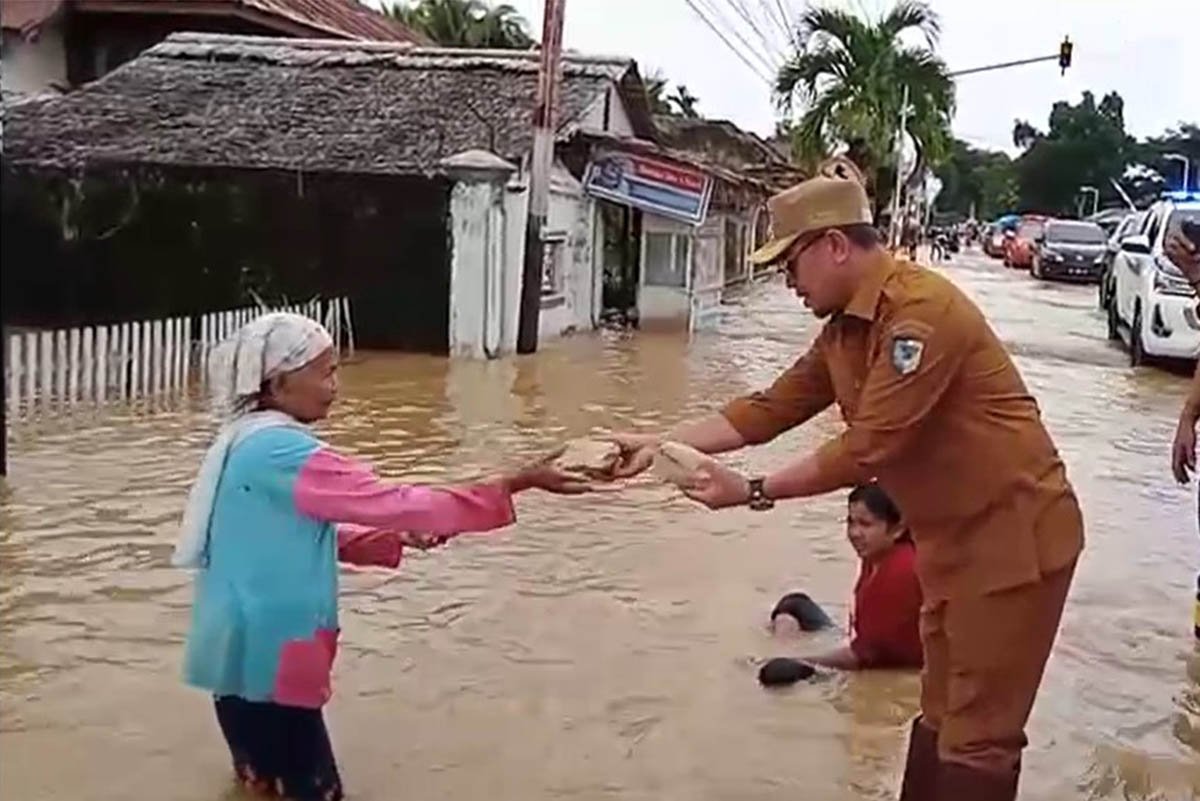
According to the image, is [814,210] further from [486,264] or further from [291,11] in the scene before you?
[291,11]

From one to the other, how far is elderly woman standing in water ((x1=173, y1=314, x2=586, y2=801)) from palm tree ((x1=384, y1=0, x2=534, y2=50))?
120ft

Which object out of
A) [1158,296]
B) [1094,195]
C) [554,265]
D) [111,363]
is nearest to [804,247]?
[111,363]

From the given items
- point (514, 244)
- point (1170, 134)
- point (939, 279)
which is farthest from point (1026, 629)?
point (1170, 134)

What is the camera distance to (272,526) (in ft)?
14.2

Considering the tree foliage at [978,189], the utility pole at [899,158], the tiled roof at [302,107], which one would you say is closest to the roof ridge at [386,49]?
the tiled roof at [302,107]

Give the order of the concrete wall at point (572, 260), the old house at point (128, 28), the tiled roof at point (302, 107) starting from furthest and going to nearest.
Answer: the old house at point (128, 28), the concrete wall at point (572, 260), the tiled roof at point (302, 107)

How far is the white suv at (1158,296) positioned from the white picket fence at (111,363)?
382 inches

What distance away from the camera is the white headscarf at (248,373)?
170 inches

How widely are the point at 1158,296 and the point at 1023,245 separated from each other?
3120 centimetres

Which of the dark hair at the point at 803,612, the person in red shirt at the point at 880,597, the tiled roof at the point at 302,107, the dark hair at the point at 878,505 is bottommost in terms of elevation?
the dark hair at the point at 803,612

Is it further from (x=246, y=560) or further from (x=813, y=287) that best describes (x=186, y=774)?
(x=813, y=287)

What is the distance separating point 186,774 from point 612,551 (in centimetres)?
370

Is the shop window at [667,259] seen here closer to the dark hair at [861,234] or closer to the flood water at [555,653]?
the flood water at [555,653]

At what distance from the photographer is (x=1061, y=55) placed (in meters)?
36.7
